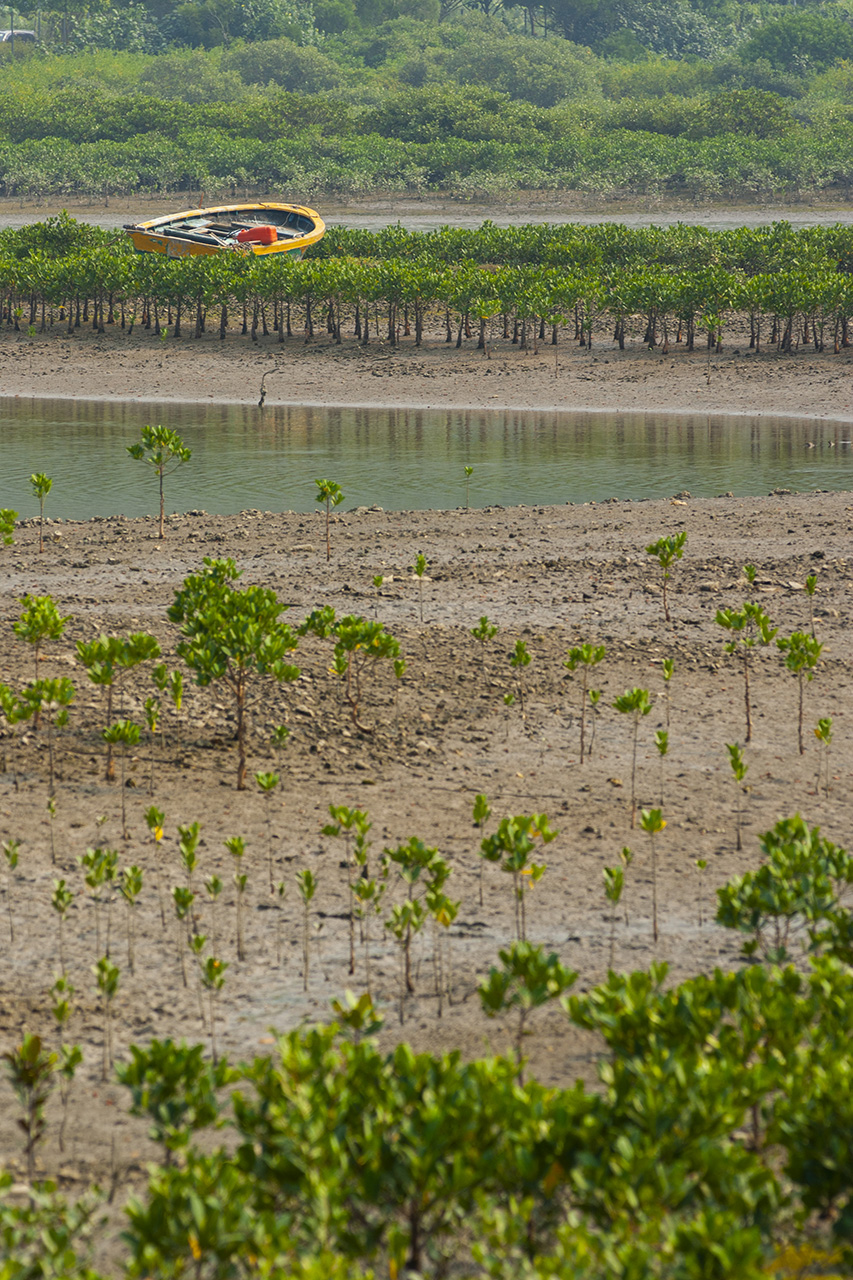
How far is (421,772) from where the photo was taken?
Result: 32.9ft

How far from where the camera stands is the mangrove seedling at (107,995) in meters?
5.98

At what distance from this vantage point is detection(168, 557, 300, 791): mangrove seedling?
32.0 feet

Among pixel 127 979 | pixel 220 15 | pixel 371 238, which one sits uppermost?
pixel 220 15

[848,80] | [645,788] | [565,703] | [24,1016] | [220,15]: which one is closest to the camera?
[24,1016]

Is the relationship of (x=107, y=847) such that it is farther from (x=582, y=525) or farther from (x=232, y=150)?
(x=232, y=150)

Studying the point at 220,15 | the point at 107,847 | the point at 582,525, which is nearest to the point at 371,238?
the point at 582,525

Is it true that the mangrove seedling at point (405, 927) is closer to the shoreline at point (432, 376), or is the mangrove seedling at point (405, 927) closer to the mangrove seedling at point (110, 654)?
the mangrove seedling at point (110, 654)

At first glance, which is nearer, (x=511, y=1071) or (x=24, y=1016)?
(x=511, y=1071)

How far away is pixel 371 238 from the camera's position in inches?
1708

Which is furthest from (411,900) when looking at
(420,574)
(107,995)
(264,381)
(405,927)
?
(264,381)

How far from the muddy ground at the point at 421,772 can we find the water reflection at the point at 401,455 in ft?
15.7

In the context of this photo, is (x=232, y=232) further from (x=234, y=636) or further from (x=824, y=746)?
(x=824, y=746)

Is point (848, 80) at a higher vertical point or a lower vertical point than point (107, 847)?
higher

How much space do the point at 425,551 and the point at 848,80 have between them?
87355mm
